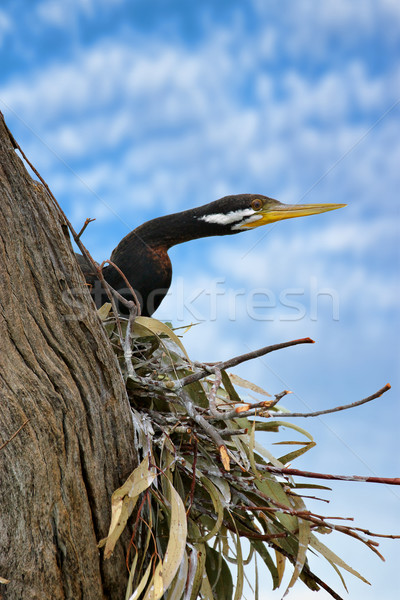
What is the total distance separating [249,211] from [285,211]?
20cm

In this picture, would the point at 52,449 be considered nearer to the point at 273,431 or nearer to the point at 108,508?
the point at 108,508

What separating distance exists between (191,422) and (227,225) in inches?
49.7

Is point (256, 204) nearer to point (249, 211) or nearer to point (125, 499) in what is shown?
point (249, 211)

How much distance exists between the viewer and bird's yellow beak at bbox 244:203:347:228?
2980 millimetres

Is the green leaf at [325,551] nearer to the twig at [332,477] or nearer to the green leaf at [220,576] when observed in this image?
the twig at [332,477]

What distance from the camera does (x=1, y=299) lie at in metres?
1.64

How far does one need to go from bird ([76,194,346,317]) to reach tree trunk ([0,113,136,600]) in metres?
1.08

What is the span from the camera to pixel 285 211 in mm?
3014

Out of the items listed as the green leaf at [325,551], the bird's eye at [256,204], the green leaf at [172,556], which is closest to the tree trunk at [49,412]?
the green leaf at [172,556]

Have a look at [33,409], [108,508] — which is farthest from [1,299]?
[108,508]

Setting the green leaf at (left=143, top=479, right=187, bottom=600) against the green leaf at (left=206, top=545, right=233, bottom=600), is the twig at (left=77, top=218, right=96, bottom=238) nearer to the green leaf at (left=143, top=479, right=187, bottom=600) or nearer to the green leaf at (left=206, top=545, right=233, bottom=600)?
the green leaf at (left=143, top=479, right=187, bottom=600)

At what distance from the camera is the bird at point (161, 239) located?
2.82 m

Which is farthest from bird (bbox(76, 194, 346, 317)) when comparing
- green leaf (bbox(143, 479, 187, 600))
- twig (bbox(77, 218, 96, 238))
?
green leaf (bbox(143, 479, 187, 600))

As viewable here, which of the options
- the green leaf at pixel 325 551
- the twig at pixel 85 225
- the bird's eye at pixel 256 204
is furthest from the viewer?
the bird's eye at pixel 256 204
